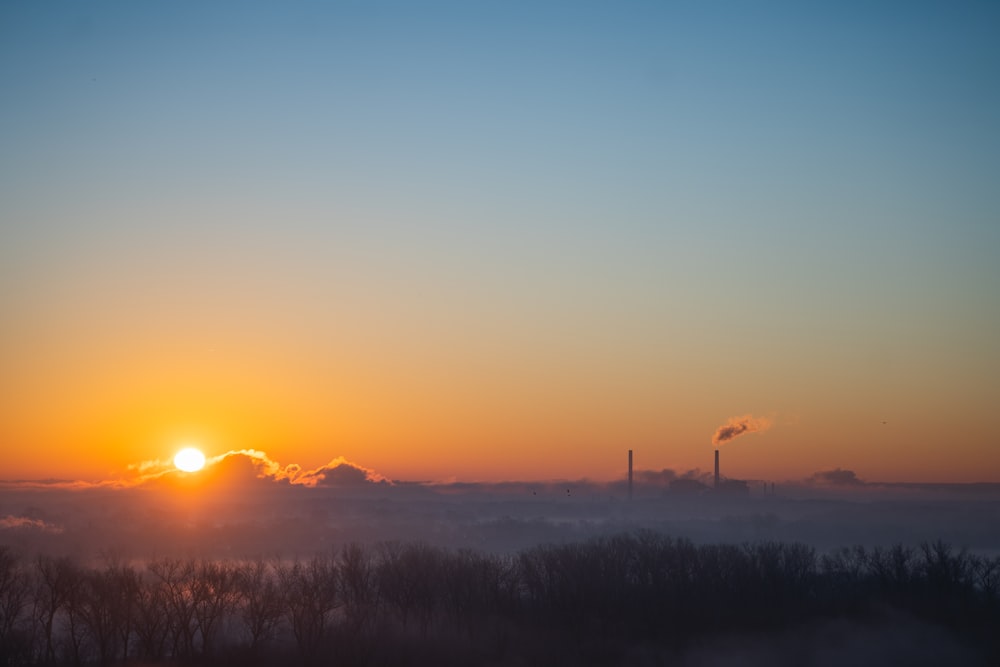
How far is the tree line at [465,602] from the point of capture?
91562mm

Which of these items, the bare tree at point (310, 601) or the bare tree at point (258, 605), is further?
the bare tree at point (258, 605)

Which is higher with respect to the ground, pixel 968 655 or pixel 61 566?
pixel 61 566

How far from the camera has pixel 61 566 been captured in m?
96.5

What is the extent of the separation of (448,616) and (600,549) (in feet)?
86.8

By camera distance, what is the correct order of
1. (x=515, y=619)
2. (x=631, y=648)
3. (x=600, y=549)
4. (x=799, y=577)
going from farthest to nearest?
1. (x=600, y=549)
2. (x=799, y=577)
3. (x=515, y=619)
4. (x=631, y=648)

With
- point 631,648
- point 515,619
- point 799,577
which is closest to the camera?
point 631,648

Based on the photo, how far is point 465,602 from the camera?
10706 centimetres

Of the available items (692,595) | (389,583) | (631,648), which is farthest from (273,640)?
(692,595)

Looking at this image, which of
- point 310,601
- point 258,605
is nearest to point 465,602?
point 310,601

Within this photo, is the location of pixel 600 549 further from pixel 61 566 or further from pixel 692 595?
pixel 61 566

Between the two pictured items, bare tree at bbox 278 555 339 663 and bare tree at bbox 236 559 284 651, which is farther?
bare tree at bbox 236 559 284 651

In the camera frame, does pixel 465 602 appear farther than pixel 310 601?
Yes

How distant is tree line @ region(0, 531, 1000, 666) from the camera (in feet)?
300

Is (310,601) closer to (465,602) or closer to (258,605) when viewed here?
(258,605)
